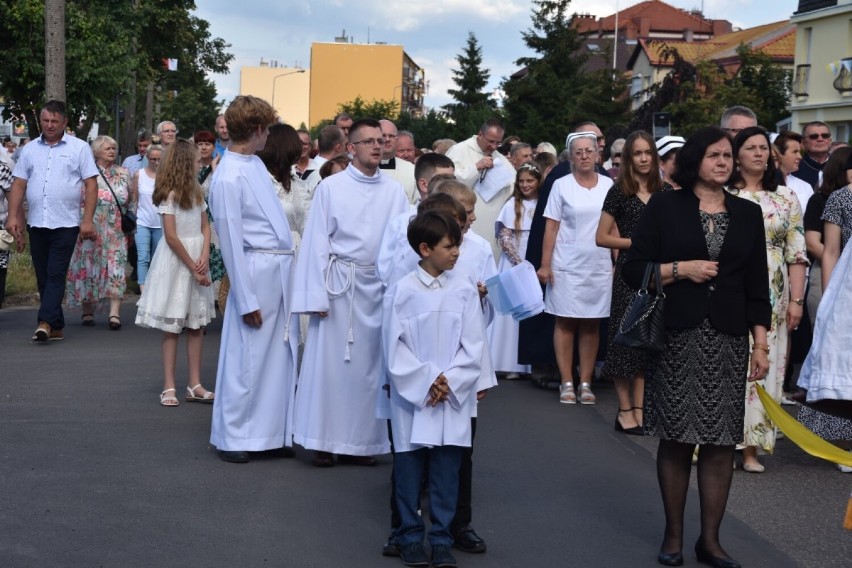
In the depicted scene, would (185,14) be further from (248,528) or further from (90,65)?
(248,528)

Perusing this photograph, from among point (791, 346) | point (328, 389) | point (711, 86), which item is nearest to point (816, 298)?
point (791, 346)

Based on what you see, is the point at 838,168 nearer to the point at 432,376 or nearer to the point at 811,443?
the point at 811,443

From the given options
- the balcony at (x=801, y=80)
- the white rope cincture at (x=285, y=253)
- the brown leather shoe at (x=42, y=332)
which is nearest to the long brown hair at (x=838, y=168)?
the white rope cincture at (x=285, y=253)

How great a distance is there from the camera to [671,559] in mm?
6031

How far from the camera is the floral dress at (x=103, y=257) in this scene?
14227 millimetres

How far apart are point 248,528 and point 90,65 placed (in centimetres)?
2081

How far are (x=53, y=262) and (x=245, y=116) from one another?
213 inches

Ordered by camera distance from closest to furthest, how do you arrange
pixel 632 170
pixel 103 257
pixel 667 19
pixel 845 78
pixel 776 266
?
1. pixel 776 266
2. pixel 632 170
3. pixel 103 257
4. pixel 845 78
5. pixel 667 19

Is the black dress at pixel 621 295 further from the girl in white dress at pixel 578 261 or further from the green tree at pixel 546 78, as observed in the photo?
the green tree at pixel 546 78

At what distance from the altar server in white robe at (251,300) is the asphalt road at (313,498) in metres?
0.24

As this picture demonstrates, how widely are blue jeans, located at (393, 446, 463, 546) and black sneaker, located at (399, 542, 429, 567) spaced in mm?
26

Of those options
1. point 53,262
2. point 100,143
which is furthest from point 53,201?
point 100,143

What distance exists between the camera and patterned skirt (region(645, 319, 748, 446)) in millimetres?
5914

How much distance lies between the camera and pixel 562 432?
9.33m
